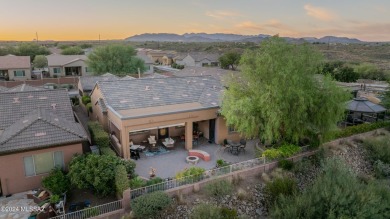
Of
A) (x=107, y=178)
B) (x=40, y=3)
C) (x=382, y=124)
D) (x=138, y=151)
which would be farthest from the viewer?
(x=40, y=3)

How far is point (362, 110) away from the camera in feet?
93.6

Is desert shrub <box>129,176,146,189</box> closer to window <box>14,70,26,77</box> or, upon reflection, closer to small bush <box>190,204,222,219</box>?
small bush <box>190,204,222,219</box>

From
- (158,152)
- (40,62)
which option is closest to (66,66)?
(40,62)

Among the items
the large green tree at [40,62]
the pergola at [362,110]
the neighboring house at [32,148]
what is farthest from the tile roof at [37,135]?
the large green tree at [40,62]

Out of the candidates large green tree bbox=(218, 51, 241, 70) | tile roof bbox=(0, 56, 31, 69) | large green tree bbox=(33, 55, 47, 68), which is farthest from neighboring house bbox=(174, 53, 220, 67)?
tile roof bbox=(0, 56, 31, 69)

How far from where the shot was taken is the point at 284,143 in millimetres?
22266

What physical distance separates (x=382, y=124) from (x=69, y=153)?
104ft

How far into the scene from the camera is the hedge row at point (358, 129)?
26.4m

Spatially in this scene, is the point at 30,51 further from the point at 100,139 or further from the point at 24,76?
the point at 100,139

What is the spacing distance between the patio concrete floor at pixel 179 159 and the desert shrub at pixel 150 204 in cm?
342

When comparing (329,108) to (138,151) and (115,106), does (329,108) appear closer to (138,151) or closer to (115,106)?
(138,151)

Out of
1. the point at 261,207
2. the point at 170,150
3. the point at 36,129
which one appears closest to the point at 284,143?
the point at 261,207

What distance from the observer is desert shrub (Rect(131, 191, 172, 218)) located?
14.5 metres

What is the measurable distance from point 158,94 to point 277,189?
13139 mm
